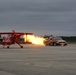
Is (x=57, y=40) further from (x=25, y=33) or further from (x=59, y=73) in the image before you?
(x=59, y=73)

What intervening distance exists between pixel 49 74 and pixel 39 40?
55.5 metres

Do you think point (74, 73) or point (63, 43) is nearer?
point (74, 73)

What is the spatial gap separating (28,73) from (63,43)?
150ft

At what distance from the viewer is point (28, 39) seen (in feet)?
196

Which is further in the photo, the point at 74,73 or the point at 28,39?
the point at 28,39

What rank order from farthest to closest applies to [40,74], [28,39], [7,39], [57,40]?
[57,40], [28,39], [7,39], [40,74]

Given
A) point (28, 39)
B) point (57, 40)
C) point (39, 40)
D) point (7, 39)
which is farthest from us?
point (39, 40)

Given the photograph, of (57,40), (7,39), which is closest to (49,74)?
(7,39)

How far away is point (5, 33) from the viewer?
55812 mm

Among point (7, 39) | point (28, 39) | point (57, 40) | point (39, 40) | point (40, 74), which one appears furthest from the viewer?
point (39, 40)

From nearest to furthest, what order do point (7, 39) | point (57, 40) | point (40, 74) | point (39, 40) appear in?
point (40, 74), point (7, 39), point (57, 40), point (39, 40)

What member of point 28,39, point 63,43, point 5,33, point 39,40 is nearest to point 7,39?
point 5,33

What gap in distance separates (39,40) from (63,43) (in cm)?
1035

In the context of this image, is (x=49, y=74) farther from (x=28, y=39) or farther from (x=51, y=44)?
(x=51, y=44)
